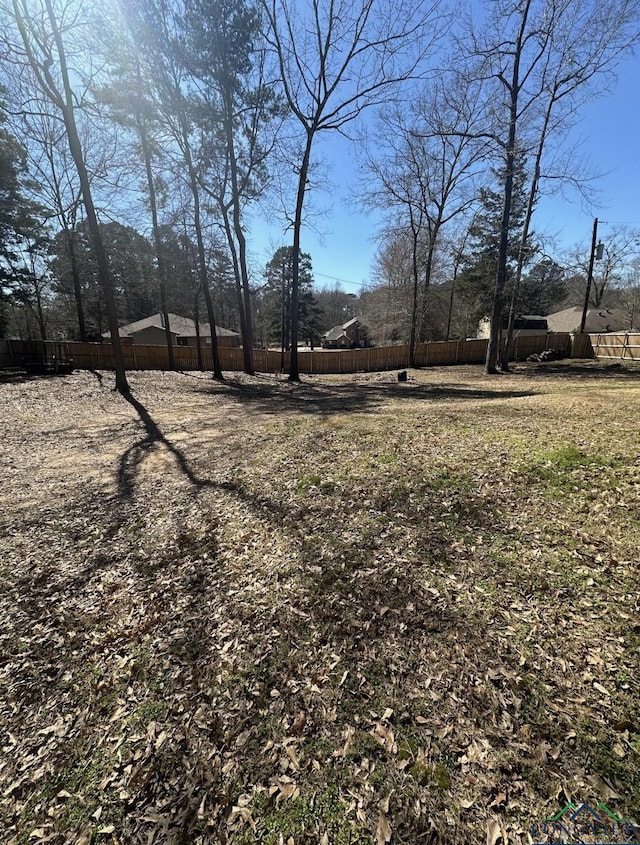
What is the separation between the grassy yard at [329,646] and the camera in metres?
1.70

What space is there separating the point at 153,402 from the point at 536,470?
10.9 meters

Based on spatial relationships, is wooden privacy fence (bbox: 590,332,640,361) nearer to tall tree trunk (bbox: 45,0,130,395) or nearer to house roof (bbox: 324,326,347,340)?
tall tree trunk (bbox: 45,0,130,395)

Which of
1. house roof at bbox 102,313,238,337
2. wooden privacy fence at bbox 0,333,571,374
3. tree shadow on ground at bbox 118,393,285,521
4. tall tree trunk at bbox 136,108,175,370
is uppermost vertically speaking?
tall tree trunk at bbox 136,108,175,370

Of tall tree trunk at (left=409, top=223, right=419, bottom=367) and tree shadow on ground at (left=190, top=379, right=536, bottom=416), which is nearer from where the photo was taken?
tree shadow on ground at (left=190, top=379, right=536, bottom=416)

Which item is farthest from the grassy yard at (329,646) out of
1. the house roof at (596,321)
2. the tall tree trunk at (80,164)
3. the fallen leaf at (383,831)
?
the house roof at (596,321)

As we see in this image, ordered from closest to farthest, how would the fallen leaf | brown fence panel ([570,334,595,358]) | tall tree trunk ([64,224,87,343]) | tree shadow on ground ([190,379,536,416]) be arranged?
1. the fallen leaf
2. tree shadow on ground ([190,379,536,416])
3. tall tree trunk ([64,224,87,343])
4. brown fence panel ([570,334,595,358])

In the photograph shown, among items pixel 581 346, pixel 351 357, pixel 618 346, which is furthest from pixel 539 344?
pixel 351 357

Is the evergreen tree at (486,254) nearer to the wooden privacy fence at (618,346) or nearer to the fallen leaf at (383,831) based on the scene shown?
the wooden privacy fence at (618,346)

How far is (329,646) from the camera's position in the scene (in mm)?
2553

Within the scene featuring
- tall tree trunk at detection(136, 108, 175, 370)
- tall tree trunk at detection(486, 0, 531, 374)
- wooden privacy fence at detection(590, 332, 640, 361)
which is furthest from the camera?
wooden privacy fence at detection(590, 332, 640, 361)

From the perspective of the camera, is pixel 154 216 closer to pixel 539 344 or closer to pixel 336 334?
pixel 539 344

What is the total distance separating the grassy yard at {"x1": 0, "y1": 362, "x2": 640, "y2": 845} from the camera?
1699mm

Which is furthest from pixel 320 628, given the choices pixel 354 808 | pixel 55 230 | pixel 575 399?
pixel 55 230

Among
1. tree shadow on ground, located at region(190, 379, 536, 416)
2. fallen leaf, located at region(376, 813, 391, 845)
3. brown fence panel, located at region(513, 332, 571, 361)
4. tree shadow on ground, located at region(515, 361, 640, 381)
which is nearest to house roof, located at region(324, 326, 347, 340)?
brown fence panel, located at region(513, 332, 571, 361)
